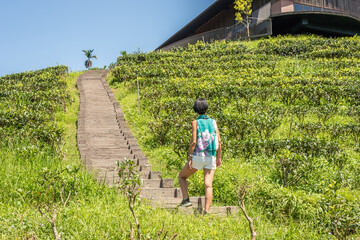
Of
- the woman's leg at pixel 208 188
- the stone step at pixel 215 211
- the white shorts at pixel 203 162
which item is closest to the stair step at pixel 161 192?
the stone step at pixel 215 211

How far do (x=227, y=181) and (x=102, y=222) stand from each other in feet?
9.66

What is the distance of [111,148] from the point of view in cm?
1024

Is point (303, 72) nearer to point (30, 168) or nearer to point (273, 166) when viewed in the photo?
point (273, 166)

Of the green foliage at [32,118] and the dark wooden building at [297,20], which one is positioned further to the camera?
the dark wooden building at [297,20]

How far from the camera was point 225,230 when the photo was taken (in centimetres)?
475

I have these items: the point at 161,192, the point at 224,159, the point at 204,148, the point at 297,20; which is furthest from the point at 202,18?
the point at 204,148

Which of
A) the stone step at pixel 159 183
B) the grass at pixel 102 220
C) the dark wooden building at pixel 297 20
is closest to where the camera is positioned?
the grass at pixel 102 220

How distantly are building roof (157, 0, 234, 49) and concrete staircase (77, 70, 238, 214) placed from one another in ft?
81.6

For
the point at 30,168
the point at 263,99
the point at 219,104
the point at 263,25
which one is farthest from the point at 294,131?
the point at 263,25

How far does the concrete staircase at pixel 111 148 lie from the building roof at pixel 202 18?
2486cm

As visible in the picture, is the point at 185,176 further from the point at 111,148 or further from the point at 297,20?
the point at 297,20

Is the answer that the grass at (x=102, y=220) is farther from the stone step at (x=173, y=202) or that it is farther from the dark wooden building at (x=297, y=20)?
the dark wooden building at (x=297, y=20)

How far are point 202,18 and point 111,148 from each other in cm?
3484

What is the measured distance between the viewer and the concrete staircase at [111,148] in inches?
253
